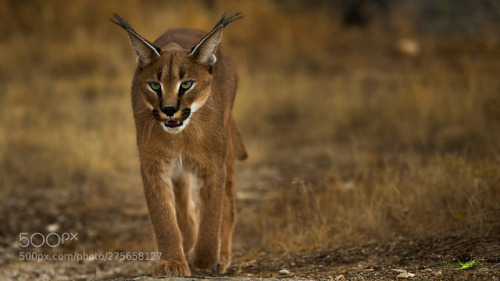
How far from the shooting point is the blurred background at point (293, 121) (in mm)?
6184

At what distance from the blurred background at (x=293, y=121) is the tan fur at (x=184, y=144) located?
3.20 ft

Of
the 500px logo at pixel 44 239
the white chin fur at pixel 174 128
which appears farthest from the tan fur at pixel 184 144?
the 500px logo at pixel 44 239

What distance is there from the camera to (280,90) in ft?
38.3

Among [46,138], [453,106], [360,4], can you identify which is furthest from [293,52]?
[46,138]

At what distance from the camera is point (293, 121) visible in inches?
438

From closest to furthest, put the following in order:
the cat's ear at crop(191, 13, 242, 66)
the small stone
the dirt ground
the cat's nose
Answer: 1. the cat's nose
2. the cat's ear at crop(191, 13, 242, 66)
3. the dirt ground
4. the small stone

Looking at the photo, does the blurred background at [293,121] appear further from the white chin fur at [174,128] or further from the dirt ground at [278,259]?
the white chin fur at [174,128]

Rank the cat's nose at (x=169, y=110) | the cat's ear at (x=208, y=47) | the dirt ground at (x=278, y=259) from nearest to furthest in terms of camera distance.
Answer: the cat's nose at (x=169, y=110), the cat's ear at (x=208, y=47), the dirt ground at (x=278, y=259)

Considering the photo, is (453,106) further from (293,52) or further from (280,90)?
(293,52)

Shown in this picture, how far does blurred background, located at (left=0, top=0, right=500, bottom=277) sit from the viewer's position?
6184mm

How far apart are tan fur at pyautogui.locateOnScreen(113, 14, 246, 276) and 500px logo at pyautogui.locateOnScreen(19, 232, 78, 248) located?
1.99m

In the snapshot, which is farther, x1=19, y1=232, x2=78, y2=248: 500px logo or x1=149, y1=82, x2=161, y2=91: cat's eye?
x1=19, y1=232, x2=78, y2=248: 500px logo

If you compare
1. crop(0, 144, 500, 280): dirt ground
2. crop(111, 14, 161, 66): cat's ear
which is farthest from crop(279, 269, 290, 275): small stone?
crop(111, 14, 161, 66): cat's ear

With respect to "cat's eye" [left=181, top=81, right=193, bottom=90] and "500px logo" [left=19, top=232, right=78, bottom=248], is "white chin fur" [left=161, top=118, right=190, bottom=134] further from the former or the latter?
"500px logo" [left=19, top=232, right=78, bottom=248]
